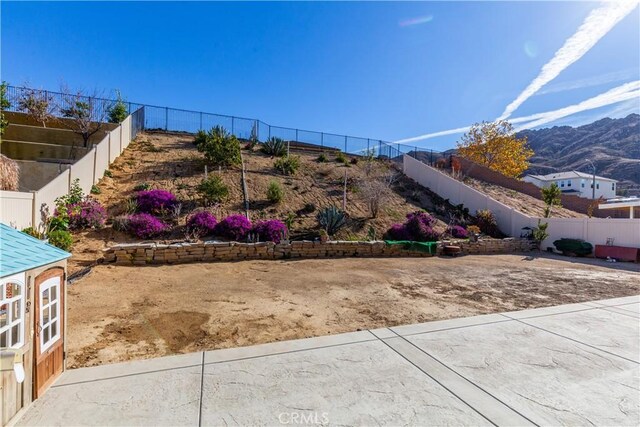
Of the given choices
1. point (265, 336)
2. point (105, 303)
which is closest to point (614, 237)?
point (265, 336)

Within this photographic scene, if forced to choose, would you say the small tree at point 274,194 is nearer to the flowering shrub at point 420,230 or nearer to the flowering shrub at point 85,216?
the flowering shrub at point 420,230

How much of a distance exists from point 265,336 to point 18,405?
2514mm

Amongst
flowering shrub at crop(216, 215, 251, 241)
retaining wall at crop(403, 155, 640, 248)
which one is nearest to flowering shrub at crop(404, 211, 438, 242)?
retaining wall at crop(403, 155, 640, 248)

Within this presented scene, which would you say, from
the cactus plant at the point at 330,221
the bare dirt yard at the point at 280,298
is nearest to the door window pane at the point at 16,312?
the bare dirt yard at the point at 280,298

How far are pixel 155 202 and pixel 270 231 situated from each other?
15.6 feet

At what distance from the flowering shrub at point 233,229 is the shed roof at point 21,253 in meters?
7.88

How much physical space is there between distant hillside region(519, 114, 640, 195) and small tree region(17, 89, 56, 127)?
272 feet

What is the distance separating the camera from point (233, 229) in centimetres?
1111

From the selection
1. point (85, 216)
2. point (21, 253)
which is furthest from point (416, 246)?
point (85, 216)

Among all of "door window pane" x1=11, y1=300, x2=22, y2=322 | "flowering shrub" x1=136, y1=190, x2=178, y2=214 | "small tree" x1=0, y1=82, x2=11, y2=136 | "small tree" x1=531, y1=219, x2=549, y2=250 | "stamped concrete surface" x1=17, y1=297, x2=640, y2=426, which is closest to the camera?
"door window pane" x1=11, y1=300, x2=22, y2=322

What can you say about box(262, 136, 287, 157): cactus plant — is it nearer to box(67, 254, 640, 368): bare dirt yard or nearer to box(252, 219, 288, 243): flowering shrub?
box(252, 219, 288, 243): flowering shrub

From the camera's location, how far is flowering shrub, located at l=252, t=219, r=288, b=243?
11125 mm

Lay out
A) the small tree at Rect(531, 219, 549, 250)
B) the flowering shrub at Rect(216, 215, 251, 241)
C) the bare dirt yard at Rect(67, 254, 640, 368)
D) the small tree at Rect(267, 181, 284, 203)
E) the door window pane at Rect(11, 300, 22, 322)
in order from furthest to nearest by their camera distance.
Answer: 1. the small tree at Rect(531, 219, 549, 250)
2. the small tree at Rect(267, 181, 284, 203)
3. the flowering shrub at Rect(216, 215, 251, 241)
4. the bare dirt yard at Rect(67, 254, 640, 368)
5. the door window pane at Rect(11, 300, 22, 322)

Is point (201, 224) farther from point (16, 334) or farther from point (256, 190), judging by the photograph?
point (16, 334)
